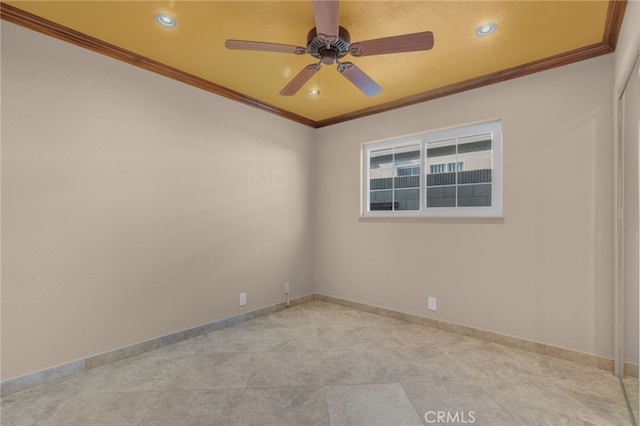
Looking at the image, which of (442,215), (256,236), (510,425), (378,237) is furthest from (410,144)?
(510,425)

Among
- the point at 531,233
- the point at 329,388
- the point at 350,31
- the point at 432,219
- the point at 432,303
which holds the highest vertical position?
the point at 350,31

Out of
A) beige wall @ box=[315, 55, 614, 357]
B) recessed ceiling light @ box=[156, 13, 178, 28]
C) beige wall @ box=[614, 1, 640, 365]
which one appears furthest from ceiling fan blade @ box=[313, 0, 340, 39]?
beige wall @ box=[315, 55, 614, 357]

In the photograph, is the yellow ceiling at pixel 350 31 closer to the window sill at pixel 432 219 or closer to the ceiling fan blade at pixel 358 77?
the ceiling fan blade at pixel 358 77

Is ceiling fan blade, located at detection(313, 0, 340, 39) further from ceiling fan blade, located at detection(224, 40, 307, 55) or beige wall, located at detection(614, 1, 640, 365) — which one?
beige wall, located at detection(614, 1, 640, 365)

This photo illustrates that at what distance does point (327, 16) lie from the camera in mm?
1596

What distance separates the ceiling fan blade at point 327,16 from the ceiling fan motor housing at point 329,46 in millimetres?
127

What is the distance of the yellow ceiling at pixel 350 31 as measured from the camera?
6.44 ft

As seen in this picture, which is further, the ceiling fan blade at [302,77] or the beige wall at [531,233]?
the beige wall at [531,233]

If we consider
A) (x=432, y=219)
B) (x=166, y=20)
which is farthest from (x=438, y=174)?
(x=166, y=20)

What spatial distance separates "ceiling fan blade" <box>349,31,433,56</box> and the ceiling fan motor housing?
0.12 m

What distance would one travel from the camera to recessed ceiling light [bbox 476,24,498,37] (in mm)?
2148

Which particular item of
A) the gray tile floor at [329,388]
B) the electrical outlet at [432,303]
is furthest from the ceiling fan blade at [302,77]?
the electrical outlet at [432,303]

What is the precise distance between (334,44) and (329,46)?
0.12 ft

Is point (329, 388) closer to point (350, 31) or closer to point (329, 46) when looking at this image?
point (329, 46)
